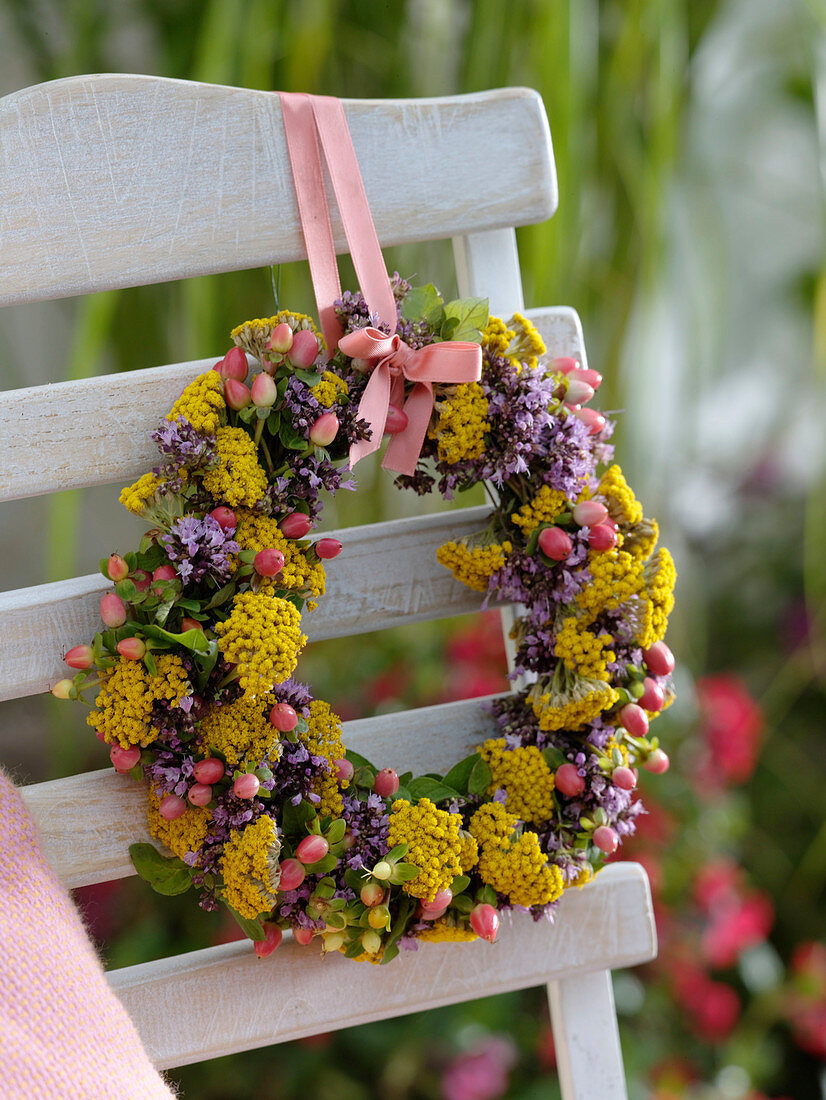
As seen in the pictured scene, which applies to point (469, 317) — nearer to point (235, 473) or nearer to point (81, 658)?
point (235, 473)

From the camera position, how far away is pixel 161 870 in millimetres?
540

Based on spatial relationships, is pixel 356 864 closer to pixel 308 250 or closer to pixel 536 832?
pixel 536 832

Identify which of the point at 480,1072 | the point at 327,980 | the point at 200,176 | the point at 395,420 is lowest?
the point at 480,1072

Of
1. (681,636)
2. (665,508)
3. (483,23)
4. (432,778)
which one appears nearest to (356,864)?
(432,778)

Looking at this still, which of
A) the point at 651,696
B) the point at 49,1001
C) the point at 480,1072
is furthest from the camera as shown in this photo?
the point at 480,1072

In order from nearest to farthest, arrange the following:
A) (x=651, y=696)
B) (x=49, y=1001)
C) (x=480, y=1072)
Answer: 1. (x=49, y=1001)
2. (x=651, y=696)
3. (x=480, y=1072)

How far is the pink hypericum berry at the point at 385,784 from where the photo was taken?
0.54 m

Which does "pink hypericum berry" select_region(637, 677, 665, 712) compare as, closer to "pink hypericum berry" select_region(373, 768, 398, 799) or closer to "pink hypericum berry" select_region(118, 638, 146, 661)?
"pink hypericum berry" select_region(373, 768, 398, 799)

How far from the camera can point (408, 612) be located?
598 millimetres

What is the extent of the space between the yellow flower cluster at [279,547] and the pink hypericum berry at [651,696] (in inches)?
7.7

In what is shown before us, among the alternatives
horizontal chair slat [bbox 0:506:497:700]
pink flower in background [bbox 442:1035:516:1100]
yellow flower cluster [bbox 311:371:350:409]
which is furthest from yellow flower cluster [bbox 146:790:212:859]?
pink flower in background [bbox 442:1035:516:1100]

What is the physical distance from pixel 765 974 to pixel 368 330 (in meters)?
0.90

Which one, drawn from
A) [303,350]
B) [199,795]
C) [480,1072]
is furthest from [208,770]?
[480,1072]

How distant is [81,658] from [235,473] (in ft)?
0.40
